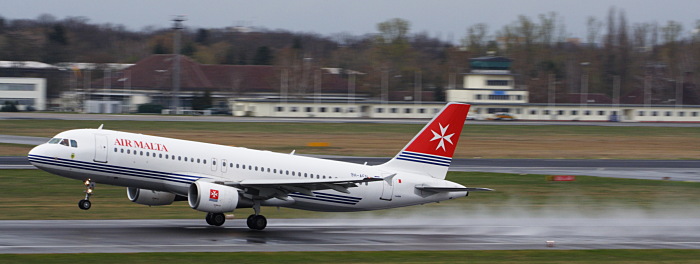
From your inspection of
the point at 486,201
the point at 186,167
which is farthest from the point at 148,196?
the point at 486,201

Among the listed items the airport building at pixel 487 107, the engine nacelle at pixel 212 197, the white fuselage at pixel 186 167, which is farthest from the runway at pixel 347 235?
the airport building at pixel 487 107

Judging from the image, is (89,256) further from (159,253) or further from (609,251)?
(609,251)

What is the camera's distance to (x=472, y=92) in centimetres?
15938

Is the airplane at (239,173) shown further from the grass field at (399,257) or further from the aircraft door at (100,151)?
the grass field at (399,257)

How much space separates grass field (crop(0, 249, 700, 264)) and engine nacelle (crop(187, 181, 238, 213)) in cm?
417

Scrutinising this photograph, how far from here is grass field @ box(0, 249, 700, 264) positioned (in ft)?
81.0

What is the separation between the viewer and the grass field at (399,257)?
24.7 meters

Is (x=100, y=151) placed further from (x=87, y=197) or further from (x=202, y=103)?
(x=202, y=103)

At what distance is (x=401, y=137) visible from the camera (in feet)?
304

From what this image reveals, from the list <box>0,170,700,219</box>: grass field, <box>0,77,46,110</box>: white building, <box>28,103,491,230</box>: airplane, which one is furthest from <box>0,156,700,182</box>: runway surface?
<box>0,77,46,110</box>: white building

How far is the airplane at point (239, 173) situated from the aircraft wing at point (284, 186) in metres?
0.04

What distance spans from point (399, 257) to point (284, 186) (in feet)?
20.9

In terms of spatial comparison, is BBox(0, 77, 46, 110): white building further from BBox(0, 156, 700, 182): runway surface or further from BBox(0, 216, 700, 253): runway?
BBox(0, 216, 700, 253): runway

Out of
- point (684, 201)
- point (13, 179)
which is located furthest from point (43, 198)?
point (684, 201)
